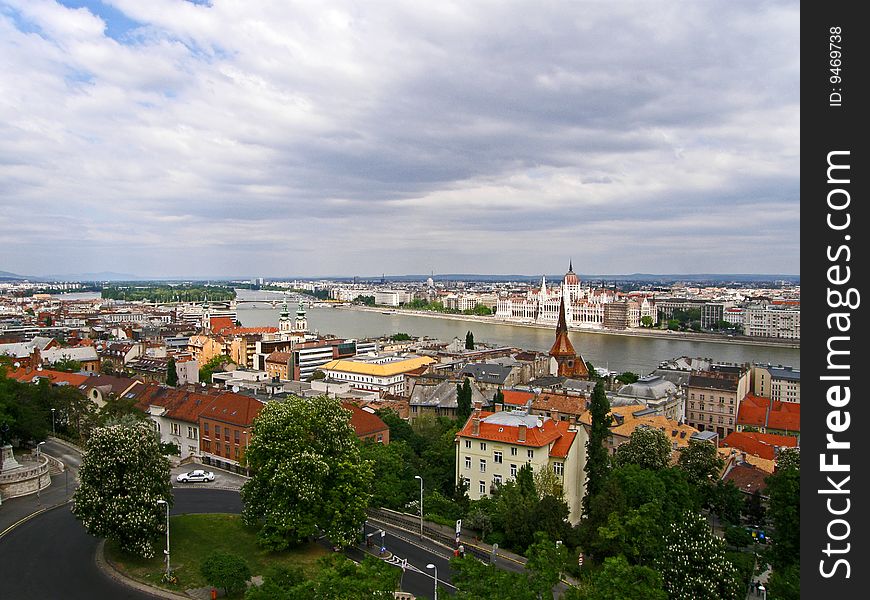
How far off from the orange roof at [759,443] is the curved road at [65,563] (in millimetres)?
14192

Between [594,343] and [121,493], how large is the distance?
239ft

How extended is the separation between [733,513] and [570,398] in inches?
419

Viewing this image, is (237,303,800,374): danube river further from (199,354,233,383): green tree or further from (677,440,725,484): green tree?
(677,440,725,484): green tree

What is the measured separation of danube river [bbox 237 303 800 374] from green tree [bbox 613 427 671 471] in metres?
33.7

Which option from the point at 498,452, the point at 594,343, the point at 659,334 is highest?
the point at 498,452

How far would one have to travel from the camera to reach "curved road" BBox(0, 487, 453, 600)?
12508mm

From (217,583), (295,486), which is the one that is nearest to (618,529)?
(295,486)

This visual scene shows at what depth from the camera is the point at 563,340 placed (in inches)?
1662

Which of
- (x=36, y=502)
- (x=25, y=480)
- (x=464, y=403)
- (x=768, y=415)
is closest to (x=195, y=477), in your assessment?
(x=36, y=502)

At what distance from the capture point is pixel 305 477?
46.6ft

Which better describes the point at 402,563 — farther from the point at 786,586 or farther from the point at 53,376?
the point at 53,376

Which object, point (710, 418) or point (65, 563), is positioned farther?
A: point (710, 418)
